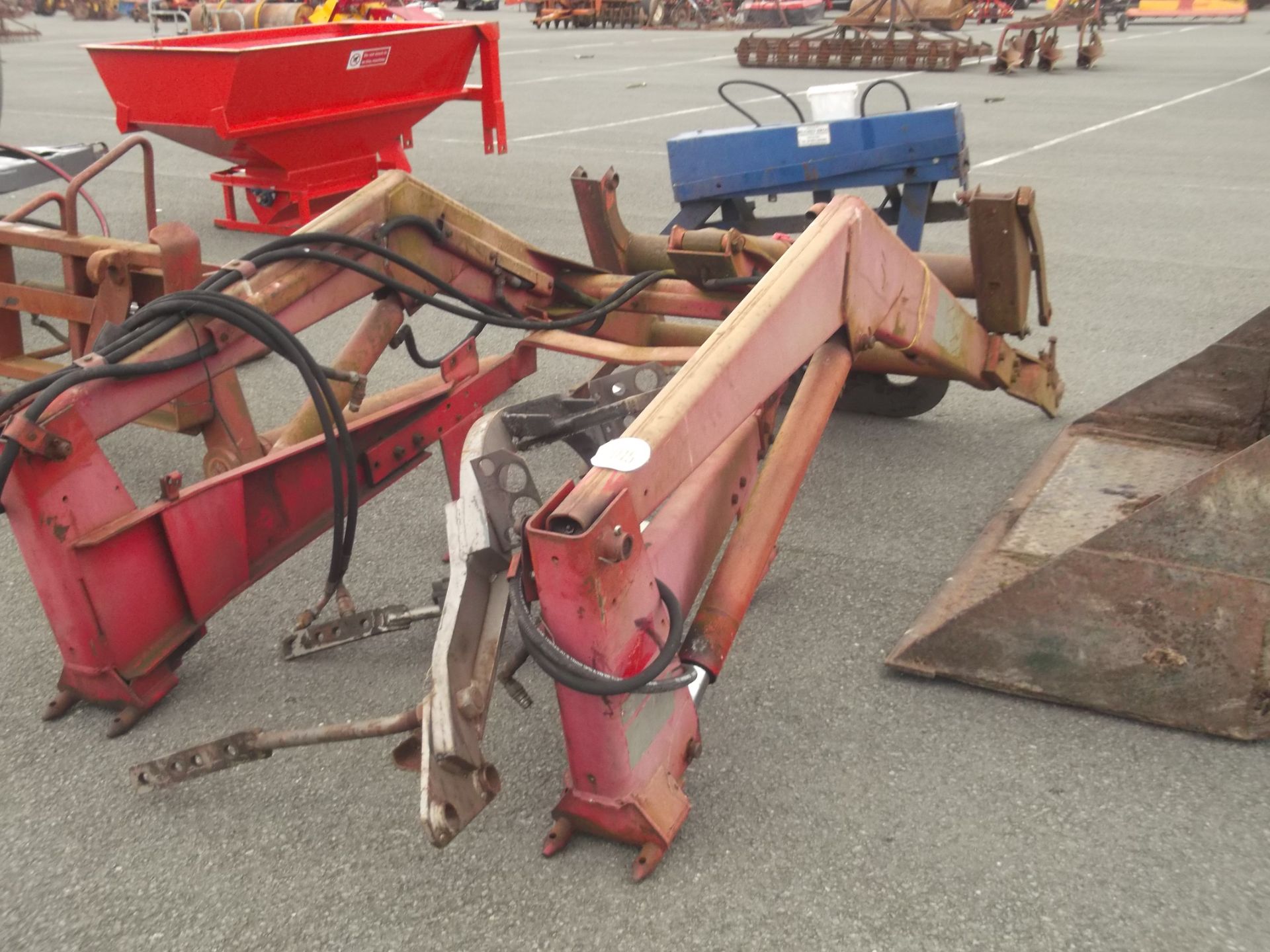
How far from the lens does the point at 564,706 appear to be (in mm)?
2068

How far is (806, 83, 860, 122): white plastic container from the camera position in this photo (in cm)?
485

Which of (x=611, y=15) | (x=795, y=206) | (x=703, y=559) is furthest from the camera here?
(x=611, y=15)

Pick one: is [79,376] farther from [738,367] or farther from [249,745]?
[738,367]

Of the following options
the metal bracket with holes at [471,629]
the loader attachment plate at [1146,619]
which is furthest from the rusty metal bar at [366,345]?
the loader attachment plate at [1146,619]

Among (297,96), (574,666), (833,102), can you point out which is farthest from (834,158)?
(297,96)

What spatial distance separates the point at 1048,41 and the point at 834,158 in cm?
1313

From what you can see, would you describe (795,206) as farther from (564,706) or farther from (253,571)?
(564,706)

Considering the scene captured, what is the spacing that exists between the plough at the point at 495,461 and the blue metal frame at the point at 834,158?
81 centimetres

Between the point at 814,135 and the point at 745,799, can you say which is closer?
the point at 745,799

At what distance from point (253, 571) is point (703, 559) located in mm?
1106

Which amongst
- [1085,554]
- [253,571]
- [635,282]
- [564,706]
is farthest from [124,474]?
[1085,554]

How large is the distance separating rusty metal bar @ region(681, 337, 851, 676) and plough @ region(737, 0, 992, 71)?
1448 cm

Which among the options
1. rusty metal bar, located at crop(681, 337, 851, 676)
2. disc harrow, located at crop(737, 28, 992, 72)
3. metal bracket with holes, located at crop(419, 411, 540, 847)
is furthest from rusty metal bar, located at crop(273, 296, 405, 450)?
disc harrow, located at crop(737, 28, 992, 72)

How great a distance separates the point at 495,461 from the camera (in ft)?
8.05
